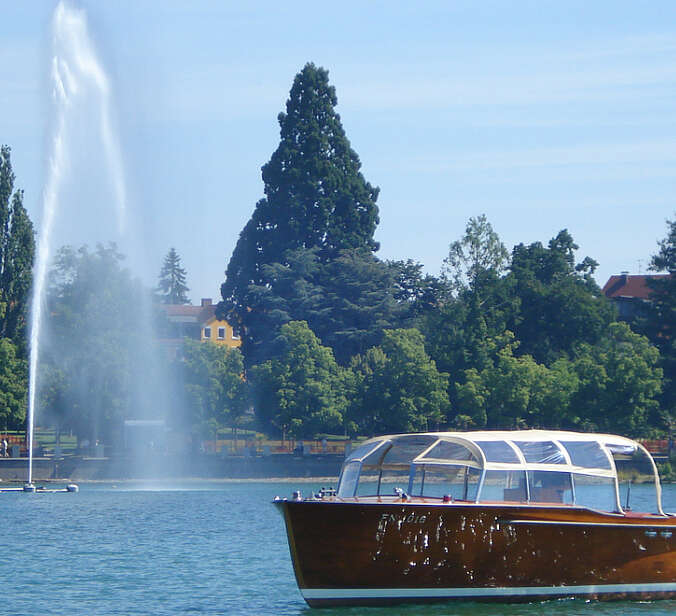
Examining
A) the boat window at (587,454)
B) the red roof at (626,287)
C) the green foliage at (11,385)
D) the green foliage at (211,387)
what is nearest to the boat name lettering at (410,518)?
the boat window at (587,454)

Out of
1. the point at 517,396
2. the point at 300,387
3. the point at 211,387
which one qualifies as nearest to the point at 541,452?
the point at 517,396

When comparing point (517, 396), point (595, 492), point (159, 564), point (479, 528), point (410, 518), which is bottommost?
point (159, 564)

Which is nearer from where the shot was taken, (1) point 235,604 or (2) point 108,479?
(1) point 235,604

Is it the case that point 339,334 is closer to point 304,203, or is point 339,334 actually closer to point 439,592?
point 304,203

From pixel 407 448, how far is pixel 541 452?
9.17ft

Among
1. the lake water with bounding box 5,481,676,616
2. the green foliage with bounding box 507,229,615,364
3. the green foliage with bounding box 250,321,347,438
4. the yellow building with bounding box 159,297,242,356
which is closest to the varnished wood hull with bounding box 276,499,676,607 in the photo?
the lake water with bounding box 5,481,676,616

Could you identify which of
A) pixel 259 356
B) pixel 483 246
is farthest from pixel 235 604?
pixel 483 246

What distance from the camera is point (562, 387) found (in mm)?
93750

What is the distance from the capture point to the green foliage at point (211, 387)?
97.1 meters

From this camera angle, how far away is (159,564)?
127 ft

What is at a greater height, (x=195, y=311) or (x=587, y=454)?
(x=195, y=311)

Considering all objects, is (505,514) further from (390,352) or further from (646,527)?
(390,352)

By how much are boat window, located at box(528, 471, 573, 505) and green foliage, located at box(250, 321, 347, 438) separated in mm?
68084

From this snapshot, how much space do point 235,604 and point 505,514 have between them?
7.16 m
